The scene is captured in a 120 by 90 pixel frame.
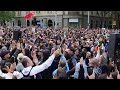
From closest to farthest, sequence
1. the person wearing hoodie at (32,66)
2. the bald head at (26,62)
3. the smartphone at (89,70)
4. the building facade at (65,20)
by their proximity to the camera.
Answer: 1. the person wearing hoodie at (32,66)
2. the bald head at (26,62)
3. the smartphone at (89,70)
4. the building facade at (65,20)

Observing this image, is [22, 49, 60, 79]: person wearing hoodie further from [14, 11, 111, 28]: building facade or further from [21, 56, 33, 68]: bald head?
[14, 11, 111, 28]: building facade

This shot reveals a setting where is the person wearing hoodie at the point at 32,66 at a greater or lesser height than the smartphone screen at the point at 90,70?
greater

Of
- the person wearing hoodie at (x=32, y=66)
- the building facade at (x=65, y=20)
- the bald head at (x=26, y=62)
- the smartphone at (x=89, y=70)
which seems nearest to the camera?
the person wearing hoodie at (x=32, y=66)

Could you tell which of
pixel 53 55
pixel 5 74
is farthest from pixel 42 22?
pixel 5 74

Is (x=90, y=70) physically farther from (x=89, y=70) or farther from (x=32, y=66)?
(x=32, y=66)

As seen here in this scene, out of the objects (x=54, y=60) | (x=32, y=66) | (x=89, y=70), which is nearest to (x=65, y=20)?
(x=54, y=60)

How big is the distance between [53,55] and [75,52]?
0.90m

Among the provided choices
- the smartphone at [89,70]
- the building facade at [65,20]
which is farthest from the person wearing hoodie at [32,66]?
the building facade at [65,20]

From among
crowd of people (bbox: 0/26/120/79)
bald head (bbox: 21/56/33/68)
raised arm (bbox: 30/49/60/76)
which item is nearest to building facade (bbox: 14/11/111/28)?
crowd of people (bbox: 0/26/120/79)

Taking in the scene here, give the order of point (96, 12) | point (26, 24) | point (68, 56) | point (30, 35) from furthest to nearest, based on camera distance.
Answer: point (30, 35), point (26, 24), point (68, 56), point (96, 12)

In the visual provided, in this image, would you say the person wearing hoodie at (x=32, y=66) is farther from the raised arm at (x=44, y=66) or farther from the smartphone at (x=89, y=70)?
the smartphone at (x=89, y=70)

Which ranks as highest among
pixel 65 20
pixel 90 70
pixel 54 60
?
pixel 65 20
